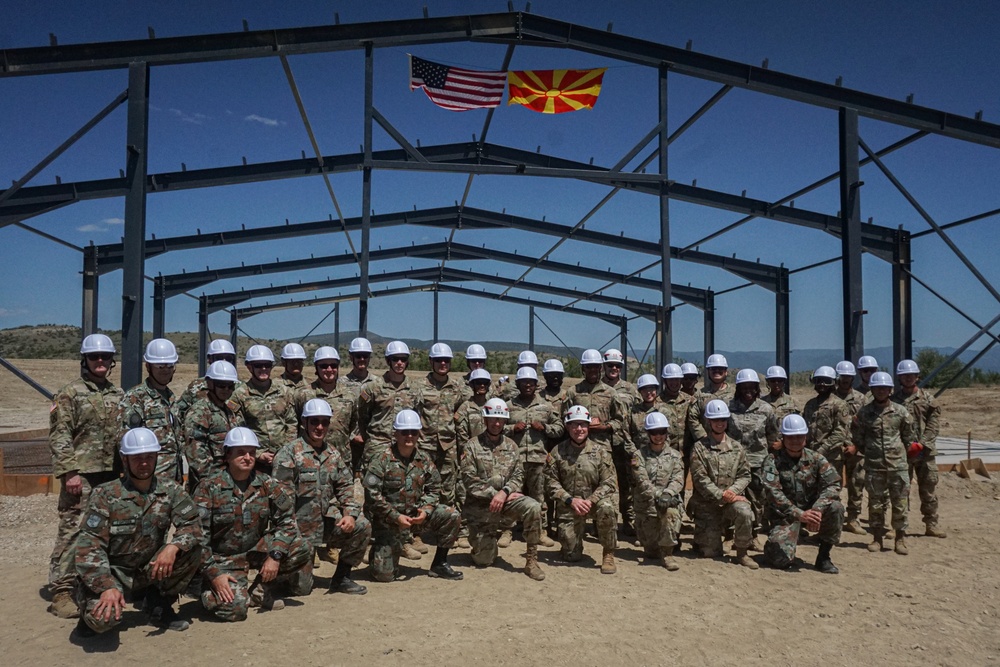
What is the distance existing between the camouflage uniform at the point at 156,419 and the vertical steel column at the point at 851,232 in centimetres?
997

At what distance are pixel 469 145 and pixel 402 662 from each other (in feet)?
37.7

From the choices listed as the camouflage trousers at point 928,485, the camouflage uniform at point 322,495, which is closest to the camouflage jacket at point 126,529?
the camouflage uniform at point 322,495

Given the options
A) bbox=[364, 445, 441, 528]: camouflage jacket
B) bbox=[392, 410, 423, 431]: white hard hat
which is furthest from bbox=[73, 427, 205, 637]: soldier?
bbox=[392, 410, 423, 431]: white hard hat

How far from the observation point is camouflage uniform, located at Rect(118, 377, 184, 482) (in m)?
6.02

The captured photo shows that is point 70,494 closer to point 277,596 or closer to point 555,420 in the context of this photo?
point 277,596

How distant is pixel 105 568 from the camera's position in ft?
17.1

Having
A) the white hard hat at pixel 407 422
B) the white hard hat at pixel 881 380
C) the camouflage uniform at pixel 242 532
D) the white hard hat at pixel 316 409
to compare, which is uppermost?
the white hard hat at pixel 881 380

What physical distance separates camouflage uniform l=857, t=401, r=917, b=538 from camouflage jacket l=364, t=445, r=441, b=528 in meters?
5.52

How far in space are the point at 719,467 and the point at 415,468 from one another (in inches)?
139

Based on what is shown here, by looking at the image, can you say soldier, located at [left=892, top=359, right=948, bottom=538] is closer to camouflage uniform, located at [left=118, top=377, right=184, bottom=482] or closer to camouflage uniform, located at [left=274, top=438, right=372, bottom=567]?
camouflage uniform, located at [left=274, top=438, right=372, bottom=567]

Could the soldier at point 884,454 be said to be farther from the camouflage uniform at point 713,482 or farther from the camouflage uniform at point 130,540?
the camouflage uniform at point 130,540

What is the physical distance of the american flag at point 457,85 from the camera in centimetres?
1141

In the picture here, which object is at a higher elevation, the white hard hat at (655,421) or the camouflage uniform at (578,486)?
the white hard hat at (655,421)

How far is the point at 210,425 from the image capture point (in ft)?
21.1
